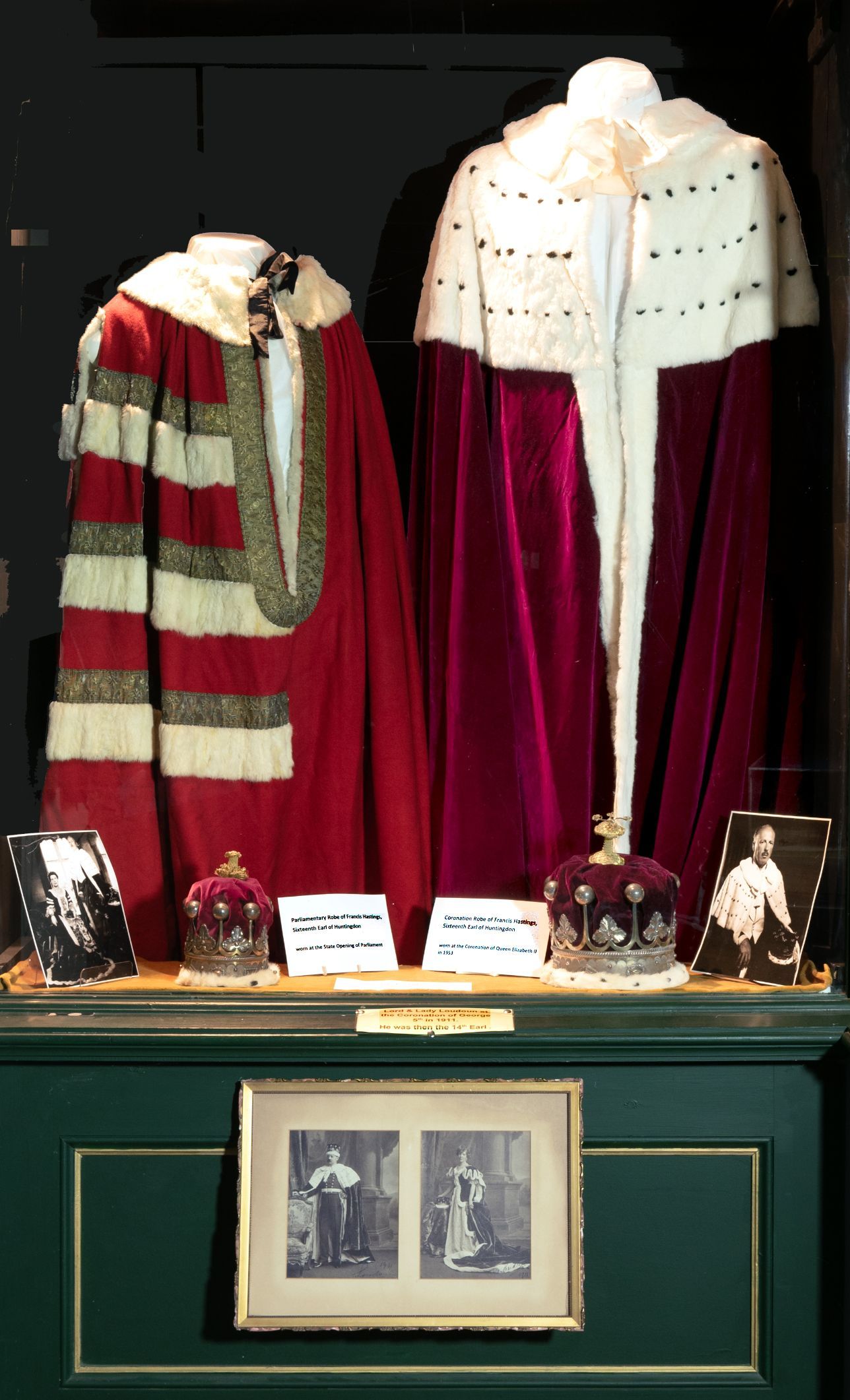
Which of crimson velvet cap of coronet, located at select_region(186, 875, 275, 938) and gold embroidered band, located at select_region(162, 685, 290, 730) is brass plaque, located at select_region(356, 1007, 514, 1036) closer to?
crimson velvet cap of coronet, located at select_region(186, 875, 275, 938)

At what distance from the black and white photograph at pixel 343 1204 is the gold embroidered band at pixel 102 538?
0.91 meters

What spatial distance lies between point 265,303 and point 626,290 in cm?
58

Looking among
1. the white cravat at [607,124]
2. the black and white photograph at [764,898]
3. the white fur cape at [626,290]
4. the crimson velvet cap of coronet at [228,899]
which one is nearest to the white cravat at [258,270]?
the white fur cape at [626,290]

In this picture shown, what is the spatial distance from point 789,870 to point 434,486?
2.69 feet

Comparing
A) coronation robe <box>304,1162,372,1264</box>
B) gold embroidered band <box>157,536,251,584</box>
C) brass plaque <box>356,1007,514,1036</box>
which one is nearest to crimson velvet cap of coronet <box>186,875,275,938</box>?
brass plaque <box>356,1007,514,1036</box>

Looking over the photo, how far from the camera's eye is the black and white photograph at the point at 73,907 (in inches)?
74.9

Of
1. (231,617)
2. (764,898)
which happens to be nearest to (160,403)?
(231,617)

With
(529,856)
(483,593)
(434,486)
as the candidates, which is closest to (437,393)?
(434,486)

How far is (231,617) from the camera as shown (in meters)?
2.05

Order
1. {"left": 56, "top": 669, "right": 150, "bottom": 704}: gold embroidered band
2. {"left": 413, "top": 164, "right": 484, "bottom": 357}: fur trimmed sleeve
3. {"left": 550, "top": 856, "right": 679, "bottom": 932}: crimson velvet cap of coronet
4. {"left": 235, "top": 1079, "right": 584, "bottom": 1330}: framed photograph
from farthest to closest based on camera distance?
1. {"left": 413, "top": 164, "right": 484, "bottom": 357}: fur trimmed sleeve
2. {"left": 56, "top": 669, "right": 150, "bottom": 704}: gold embroidered band
3. {"left": 550, "top": 856, "right": 679, "bottom": 932}: crimson velvet cap of coronet
4. {"left": 235, "top": 1079, "right": 584, "bottom": 1330}: framed photograph

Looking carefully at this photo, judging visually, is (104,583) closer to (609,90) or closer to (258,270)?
(258,270)

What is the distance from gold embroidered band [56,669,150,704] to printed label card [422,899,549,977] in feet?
1.90

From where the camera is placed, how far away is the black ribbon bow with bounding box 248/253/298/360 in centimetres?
206

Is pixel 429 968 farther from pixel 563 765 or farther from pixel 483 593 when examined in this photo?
pixel 483 593
